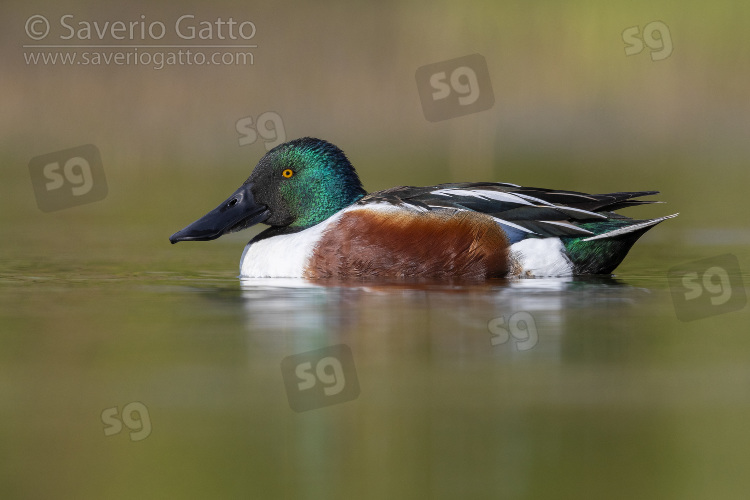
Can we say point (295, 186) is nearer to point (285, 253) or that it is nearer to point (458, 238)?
point (285, 253)

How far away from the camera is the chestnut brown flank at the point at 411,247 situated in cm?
782

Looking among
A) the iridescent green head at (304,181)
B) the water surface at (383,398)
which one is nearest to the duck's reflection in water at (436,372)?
the water surface at (383,398)

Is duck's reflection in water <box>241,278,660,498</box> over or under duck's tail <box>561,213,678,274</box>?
under

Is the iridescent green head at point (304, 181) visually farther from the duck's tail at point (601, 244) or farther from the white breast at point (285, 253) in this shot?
the duck's tail at point (601, 244)

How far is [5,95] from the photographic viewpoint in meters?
16.6

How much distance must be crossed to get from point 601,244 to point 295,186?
1.99 metres

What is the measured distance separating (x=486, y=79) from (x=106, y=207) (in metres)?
5.48

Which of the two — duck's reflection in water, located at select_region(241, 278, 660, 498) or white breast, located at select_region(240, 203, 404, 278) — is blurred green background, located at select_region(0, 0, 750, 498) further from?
white breast, located at select_region(240, 203, 404, 278)

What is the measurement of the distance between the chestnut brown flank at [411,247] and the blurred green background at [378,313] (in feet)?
2.37

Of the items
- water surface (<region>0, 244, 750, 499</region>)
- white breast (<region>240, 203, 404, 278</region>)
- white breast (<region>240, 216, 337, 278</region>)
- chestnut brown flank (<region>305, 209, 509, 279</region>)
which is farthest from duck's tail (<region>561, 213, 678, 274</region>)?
white breast (<region>240, 216, 337, 278</region>)

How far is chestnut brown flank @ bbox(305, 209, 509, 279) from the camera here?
25.6 ft

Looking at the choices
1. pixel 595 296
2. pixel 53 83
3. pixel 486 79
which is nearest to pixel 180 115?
pixel 53 83

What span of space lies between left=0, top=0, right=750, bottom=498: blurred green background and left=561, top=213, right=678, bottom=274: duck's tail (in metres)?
0.20

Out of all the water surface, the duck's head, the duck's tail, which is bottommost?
the water surface
